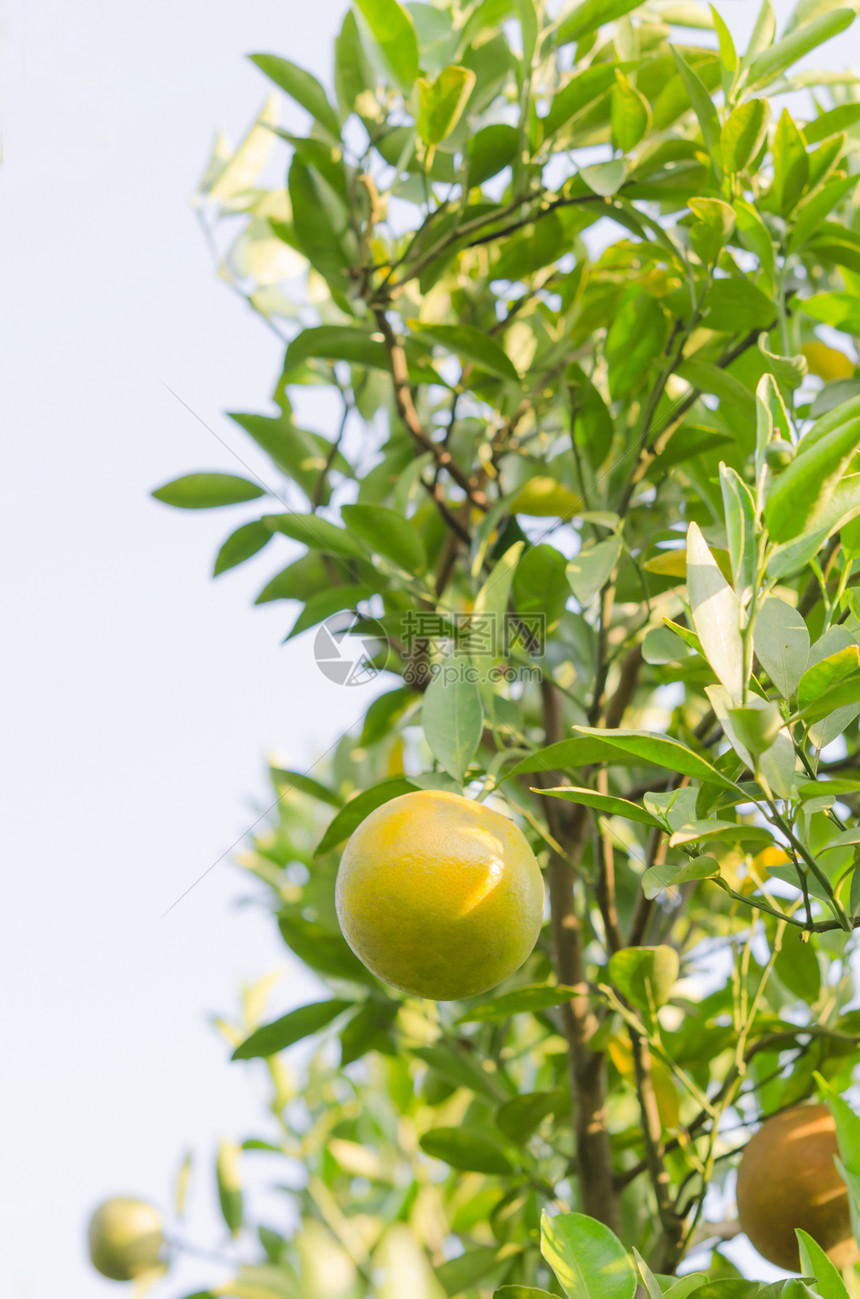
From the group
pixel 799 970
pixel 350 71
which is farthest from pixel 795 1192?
pixel 350 71

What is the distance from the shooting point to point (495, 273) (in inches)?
36.6

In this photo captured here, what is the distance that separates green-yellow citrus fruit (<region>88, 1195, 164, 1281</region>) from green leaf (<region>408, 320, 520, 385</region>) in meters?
1.18

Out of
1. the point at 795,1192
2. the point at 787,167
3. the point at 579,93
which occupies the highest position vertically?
the point at 579,93

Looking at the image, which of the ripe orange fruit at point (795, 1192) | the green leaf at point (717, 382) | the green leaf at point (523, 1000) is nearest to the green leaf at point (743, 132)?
the green leaf at point (717, 382)

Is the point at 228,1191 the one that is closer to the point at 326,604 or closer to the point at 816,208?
the point at 326,604

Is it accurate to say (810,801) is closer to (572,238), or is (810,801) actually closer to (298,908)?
(572,238)

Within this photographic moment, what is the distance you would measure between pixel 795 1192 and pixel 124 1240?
963 mm

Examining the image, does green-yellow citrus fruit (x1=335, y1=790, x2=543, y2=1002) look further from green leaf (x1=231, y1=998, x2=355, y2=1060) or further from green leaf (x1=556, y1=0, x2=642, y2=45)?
green leaf (x1=556, y1=0, x2=642, y2=45)

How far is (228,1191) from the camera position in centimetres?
119

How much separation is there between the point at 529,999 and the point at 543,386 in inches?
23.2

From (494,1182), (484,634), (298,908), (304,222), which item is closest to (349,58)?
(304,222)

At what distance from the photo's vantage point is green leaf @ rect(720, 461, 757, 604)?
42 cm

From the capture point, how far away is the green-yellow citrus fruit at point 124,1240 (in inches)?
51.1

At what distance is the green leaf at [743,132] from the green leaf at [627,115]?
0.09 metres
